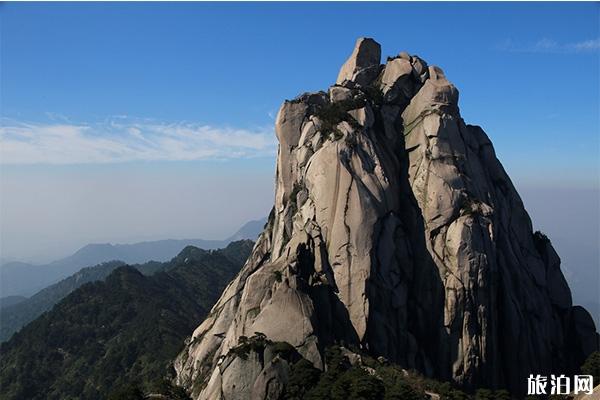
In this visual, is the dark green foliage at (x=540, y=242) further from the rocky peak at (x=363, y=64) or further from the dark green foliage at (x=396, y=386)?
the dark green foliage at (x=396, y=386)

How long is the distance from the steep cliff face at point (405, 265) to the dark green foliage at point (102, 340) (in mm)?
48654

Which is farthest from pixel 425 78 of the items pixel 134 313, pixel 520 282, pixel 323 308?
pixel 134 313

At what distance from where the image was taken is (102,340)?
129625 mm

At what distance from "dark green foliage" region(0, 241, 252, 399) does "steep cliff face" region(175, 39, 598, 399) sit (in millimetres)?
48654

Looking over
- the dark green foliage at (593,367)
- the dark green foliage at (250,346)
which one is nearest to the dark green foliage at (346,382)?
the dark green foliage at (250,346)

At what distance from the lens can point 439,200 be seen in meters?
52.7

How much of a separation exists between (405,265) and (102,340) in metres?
104

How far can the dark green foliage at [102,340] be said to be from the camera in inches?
4104

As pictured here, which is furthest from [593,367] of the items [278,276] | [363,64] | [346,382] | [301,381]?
[363,64]

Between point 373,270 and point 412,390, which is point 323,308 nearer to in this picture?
point 373,270

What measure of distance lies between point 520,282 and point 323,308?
2367 centimetres

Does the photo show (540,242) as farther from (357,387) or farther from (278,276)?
(357,387)

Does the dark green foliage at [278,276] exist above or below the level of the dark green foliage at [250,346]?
above

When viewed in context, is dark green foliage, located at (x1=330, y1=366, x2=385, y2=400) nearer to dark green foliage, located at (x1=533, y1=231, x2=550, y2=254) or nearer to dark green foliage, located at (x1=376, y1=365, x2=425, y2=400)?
dark green foliage, located at (x1=376, y1=365, x2=425, y2=400)
